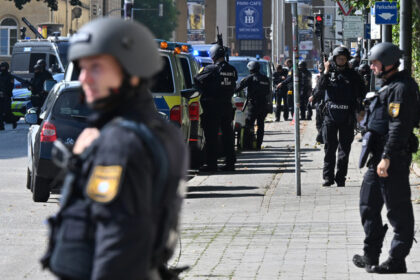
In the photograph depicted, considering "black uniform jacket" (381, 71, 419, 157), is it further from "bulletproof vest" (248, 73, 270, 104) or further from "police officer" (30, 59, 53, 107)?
"police officer" (30, 59, 53, 107)

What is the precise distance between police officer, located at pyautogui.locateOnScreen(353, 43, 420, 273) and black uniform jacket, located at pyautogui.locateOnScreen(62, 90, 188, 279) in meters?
4.81

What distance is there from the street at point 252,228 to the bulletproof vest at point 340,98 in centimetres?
96

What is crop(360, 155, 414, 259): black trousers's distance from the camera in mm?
8086

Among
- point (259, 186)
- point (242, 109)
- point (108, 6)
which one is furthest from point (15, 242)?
point (108, 6)

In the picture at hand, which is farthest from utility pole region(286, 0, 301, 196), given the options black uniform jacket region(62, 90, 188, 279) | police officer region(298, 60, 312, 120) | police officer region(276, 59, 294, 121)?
police officer region(298, 60, 312, 120)

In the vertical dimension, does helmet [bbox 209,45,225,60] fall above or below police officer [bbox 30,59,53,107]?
above

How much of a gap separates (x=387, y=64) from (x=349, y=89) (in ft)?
20.5

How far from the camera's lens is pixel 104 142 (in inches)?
135

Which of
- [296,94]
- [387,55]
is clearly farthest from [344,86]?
[387,55]

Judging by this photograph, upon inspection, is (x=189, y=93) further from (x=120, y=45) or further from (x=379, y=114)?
(x=120, y=45)

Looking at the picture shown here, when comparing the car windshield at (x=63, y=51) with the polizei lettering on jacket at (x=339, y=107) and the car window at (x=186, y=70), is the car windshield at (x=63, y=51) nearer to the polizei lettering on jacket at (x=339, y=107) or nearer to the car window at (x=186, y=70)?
the car window at (x=186, y=70)

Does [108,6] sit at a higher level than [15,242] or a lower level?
higher

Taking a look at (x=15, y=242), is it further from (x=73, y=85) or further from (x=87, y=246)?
(x=87, y=246)

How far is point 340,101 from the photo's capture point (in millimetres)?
14602
